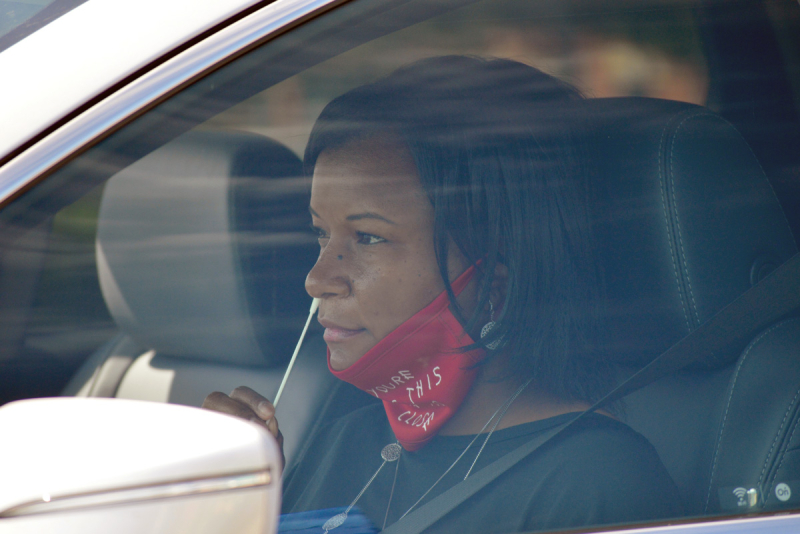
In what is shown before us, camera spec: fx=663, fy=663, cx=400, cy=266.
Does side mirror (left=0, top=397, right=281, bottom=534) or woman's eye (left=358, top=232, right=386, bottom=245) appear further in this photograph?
woman's eye (left=358, top=232, right=386, bottom=245)

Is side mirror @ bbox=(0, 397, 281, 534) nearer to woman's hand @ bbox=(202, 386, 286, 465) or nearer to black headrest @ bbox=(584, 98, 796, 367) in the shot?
woman's hand @ bbox=(202, 386, 286, 465)

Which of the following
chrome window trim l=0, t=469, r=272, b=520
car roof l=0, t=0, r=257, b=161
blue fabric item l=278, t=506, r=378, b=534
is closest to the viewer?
chrome window trim l=0, t=469, r=272, b=520

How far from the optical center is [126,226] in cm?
110

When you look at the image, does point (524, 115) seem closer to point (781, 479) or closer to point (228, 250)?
point (228, 250)

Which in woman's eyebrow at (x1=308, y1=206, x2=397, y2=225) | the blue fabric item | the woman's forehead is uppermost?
the woman's forehead

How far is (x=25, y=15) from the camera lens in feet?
3.42

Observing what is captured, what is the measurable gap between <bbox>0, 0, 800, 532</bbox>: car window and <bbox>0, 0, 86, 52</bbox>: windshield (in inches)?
0.7

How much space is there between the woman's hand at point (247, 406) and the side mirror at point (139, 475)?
360 mm

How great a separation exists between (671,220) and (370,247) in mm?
527

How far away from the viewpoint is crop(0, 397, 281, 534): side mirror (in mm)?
691

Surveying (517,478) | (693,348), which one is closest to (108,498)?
(517,478)

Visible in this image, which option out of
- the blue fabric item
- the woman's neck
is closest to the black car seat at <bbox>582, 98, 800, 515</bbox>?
the woman's neck

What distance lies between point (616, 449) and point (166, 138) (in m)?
0.88

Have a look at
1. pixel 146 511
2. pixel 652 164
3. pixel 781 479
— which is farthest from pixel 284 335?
pixel 781 479
